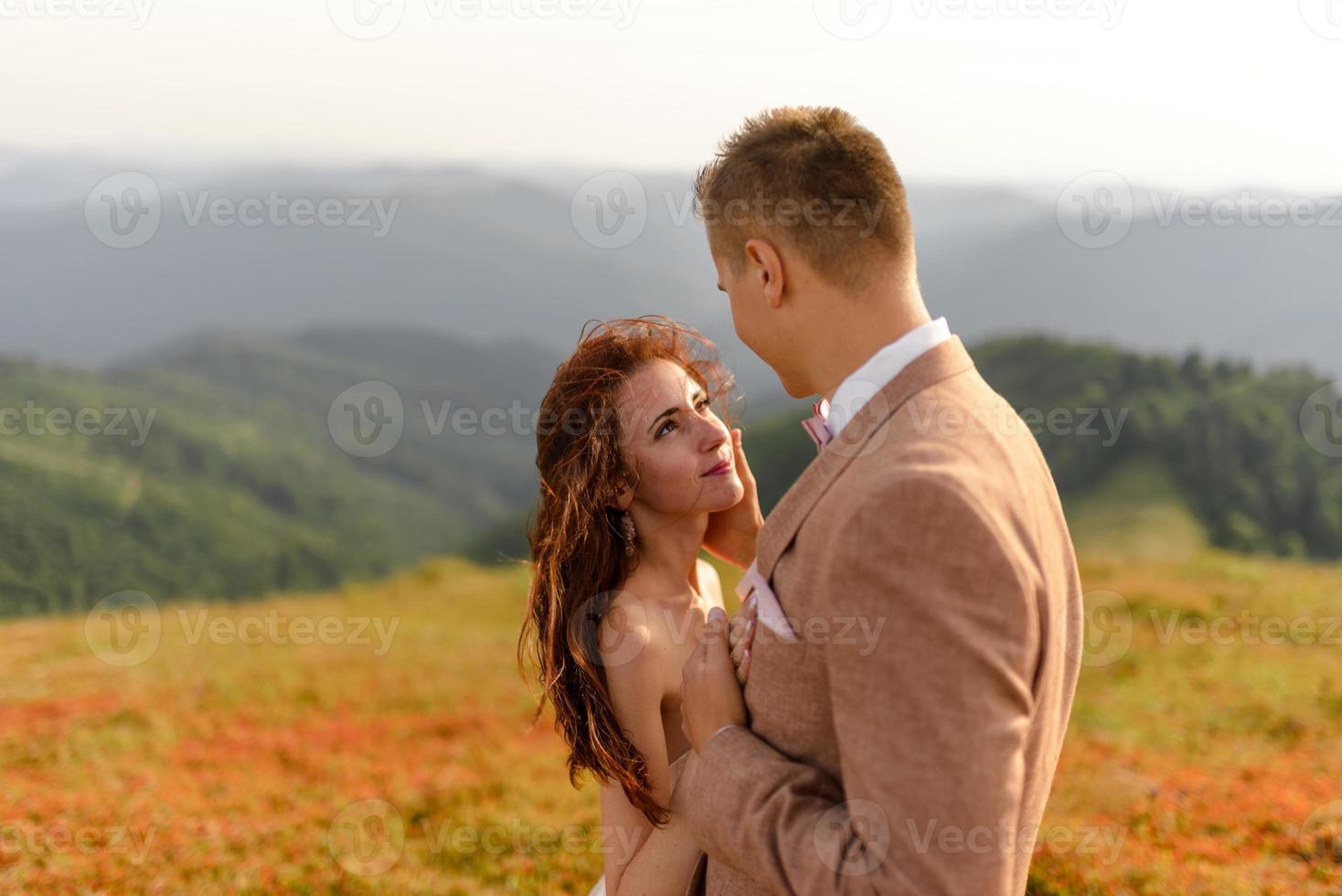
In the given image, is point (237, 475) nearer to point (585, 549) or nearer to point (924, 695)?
point (585, 549)

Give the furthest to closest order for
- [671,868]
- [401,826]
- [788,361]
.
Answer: [401,826], [671,868], [788,361]

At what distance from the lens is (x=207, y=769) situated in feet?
30.4

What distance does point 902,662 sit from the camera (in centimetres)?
196

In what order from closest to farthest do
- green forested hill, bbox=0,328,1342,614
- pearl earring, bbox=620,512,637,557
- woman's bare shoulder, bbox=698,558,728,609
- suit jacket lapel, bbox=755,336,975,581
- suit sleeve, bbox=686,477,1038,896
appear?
suit sleeve, bbox=686,477,1038,896
suit jacket lapel, bbox=755,336,975,581
pearl earring, bbox=620,512,637,557
woman's bare shoulder, bbox=698,558,728,609
green forested hill, bbox=0,328,1342,614

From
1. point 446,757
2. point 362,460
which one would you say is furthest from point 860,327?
point 362,460

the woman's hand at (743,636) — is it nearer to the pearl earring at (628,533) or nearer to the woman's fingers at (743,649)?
the woman's fingers at (743,649)

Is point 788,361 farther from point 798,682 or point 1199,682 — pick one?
point 1199,682

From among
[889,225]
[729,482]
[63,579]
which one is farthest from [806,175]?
[63,579]

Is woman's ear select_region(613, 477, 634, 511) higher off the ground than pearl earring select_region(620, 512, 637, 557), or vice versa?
woman's ear select_region(613, 477, 634, 511)

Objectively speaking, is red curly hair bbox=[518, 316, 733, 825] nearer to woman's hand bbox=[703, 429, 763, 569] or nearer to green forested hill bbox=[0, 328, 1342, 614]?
woman's hand bbox=[703, 429, 763, 569]

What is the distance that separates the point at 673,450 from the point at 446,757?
7475 mm

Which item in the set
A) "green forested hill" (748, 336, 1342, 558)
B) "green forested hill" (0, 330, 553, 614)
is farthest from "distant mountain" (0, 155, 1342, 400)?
"green forested hill" (748, 336, 1342, 558)

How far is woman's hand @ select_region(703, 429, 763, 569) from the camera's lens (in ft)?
12.9

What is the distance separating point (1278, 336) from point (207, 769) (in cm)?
9988
